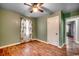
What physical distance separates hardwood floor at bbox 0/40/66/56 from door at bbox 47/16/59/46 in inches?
4.9

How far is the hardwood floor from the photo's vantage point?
70.9 inches

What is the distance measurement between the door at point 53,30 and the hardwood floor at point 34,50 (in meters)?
0.12

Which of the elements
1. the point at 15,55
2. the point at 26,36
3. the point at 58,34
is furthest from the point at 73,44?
the point at 15,55

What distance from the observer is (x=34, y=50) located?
1843 mm

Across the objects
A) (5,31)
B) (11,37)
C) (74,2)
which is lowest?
(11,37)

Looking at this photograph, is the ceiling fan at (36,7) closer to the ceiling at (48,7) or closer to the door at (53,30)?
the ceiling at (48,7)

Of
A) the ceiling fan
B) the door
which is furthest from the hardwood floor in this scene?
the ceiling fan

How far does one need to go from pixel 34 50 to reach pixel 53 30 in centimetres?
57

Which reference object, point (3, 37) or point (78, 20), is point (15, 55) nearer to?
A: point (3, 37)

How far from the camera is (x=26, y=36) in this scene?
1943 millimetres

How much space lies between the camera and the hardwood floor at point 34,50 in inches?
70.9

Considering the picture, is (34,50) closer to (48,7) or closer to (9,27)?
(9,27)

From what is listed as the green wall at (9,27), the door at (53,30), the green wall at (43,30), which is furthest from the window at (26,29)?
the door at (53,30)

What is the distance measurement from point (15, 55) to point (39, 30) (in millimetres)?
708
